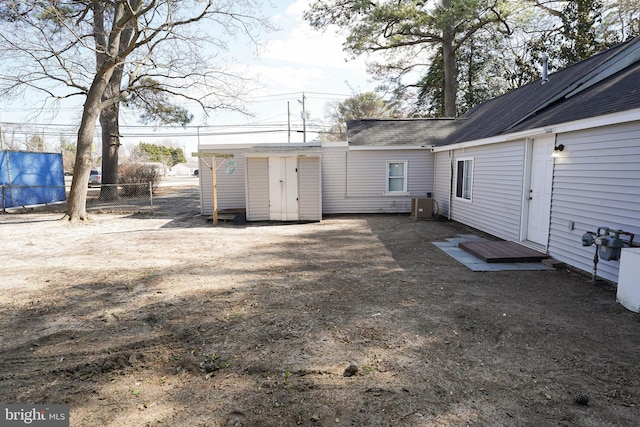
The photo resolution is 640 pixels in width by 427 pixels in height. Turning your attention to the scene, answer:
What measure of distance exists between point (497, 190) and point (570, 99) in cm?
232

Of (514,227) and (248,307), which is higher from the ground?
(514,227)

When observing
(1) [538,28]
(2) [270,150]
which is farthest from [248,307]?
(1) [538,28]

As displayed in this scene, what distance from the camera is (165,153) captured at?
8719 cm

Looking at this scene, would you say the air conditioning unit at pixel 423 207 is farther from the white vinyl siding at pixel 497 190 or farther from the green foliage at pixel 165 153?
the green foliage at pixel 165 153

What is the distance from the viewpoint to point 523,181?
724 cm

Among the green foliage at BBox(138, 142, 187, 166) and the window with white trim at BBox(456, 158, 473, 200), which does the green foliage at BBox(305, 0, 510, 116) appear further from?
the green foliage at BBox(138, 142, 187, 166)

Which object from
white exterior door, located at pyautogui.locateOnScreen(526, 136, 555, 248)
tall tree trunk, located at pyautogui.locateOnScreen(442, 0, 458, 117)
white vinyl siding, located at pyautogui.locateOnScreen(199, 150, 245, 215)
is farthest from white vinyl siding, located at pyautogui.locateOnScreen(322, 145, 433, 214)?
tall tree trunk, located at pyautogui.locateOnScreen(442, 0, 458, 117)

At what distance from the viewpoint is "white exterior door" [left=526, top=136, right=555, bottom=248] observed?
6.49 meters

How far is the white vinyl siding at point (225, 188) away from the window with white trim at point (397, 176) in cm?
537

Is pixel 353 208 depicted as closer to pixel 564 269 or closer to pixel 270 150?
pixel 270 150

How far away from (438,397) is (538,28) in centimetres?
2395

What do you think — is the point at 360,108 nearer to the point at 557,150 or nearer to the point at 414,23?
the point at 414,23

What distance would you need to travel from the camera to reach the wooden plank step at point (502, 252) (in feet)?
20.5

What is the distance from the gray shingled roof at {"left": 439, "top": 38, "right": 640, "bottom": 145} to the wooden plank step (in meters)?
2.34
